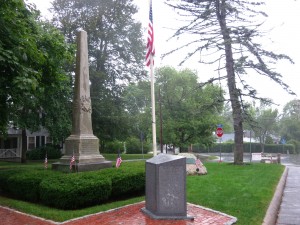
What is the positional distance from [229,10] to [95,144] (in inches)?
493

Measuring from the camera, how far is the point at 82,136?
12.5 m

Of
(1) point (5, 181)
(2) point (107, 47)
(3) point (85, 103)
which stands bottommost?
(1) point (5, 181)

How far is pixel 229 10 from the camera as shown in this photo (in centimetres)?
2009

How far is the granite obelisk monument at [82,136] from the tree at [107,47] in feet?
54.6

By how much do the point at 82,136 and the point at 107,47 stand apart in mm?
22834

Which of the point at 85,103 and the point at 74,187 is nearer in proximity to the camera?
the point at 74,187

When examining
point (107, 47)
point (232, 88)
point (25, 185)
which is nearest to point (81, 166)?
point (25, 185)

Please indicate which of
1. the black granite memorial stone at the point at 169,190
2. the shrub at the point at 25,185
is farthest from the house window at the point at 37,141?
the black granite memorial stone at the point at 169,190

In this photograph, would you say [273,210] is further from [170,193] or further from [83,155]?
[83,155]

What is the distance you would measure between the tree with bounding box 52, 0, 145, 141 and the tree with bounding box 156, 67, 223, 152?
9.92ft

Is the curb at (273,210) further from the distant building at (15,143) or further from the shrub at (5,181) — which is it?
the distant building at (15,143)

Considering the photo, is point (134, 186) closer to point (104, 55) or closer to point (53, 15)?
point (104, 55)

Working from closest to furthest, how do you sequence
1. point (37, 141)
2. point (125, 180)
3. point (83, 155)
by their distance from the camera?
1. point (125, 180)
2. point (83, 155)
3. point (37, 141)

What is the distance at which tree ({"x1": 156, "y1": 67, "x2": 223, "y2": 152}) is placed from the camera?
32250mm
